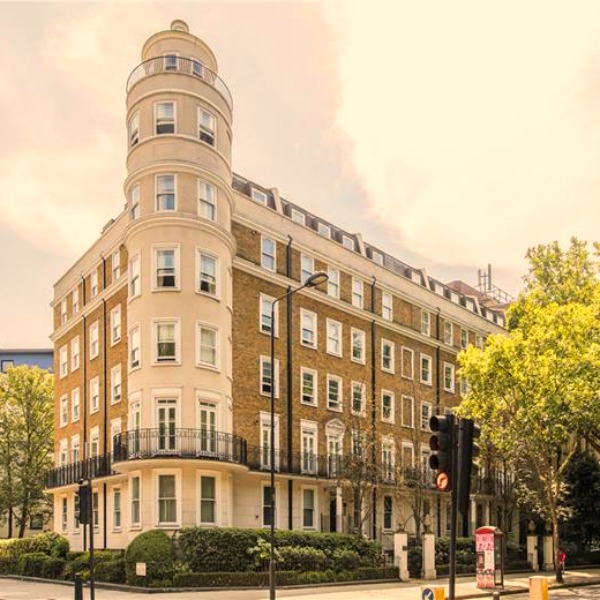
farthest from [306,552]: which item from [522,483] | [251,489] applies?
[522,483]

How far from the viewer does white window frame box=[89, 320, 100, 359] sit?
1497 inches

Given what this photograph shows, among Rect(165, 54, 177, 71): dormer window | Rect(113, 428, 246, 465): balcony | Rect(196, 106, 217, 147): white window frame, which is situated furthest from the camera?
Rect(165, 54, 177, 71): dormer window

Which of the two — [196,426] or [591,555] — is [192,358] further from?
[591,555]

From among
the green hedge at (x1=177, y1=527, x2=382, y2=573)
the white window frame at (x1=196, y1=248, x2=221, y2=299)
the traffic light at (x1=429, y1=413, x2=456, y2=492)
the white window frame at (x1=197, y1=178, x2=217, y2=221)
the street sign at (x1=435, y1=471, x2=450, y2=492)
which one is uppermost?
the white window frame at (x1=197, y1=178, x2=217, y2=221)

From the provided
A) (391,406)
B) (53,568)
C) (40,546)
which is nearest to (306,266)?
(391,406)

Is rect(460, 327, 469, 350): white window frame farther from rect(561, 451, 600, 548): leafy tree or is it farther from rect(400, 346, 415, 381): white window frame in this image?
rect(561, 451, 600, 548): leafy tree

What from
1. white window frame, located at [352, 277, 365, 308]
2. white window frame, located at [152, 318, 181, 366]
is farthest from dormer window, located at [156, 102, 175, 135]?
white window frame, located at [352, 277, 365, 308]

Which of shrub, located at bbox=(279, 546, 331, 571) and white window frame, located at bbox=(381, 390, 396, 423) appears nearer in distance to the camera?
shrub, located at bbox=(279, 546, 331, 571)

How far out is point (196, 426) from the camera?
29578 millimetres

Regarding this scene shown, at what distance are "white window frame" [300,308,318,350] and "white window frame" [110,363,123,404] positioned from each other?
8.46 m

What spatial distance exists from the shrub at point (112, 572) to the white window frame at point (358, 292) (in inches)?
745

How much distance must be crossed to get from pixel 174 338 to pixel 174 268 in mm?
2684

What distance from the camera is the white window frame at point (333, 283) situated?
39.8 m

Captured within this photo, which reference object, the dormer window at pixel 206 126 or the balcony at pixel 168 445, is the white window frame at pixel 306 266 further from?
the balcony at pixel 168 445
